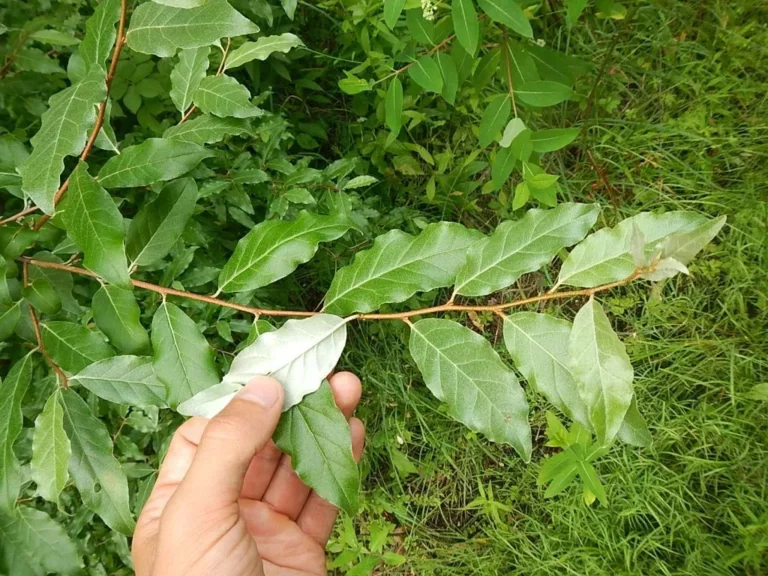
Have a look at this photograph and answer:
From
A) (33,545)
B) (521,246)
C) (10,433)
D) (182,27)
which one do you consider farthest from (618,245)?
(33,545)

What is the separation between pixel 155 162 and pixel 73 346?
0.37 metres

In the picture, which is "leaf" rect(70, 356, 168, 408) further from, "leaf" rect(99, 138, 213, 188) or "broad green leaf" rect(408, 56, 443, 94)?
"broad green leaf" rect(408, 56, 443, 94)

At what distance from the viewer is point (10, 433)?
3.05 feet

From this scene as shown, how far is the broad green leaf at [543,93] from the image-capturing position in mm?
1345

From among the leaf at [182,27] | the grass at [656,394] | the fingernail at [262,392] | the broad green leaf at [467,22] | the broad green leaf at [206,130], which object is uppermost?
the leaf at [182,27]

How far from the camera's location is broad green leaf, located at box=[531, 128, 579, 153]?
4.58 ft

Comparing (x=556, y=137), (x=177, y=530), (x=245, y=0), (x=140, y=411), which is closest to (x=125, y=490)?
(x=177, y=530)

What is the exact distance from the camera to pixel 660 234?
2.46 ft

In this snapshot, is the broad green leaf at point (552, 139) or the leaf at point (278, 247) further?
the broad green leaf at point (552, 139)

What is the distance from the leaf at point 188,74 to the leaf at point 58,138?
30 centimetres

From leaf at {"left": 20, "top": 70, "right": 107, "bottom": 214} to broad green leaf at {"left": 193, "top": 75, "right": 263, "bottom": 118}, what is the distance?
231 millimetres

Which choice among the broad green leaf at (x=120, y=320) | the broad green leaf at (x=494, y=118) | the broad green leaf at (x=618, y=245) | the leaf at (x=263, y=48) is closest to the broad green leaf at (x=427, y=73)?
the broad green leaf at (x=494, y=118)

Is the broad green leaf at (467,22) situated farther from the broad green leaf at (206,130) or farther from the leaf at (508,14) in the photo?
the broad green leaf at (206,130)

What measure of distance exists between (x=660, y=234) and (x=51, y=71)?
58.2 inches
